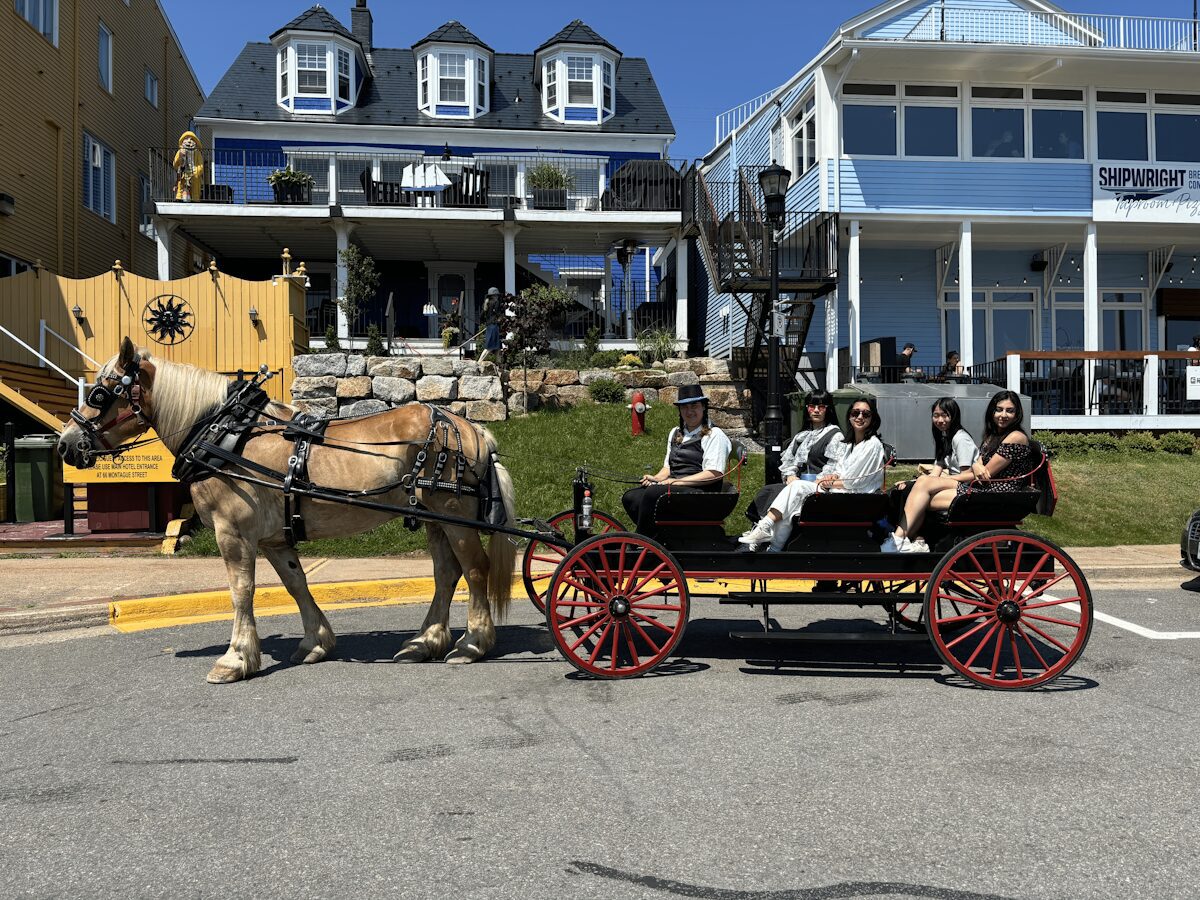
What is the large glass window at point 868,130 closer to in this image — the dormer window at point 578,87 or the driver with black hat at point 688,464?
the dormer window at point 578,87

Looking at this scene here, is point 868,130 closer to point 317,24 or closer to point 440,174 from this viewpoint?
point 440,174

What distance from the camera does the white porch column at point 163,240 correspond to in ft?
70.5

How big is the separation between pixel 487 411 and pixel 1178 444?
12.4 meters

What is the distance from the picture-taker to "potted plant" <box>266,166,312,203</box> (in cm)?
2180

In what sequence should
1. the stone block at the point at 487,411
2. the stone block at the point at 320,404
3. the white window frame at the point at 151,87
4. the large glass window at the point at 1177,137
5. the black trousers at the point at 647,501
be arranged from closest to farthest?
the black trousers at the point at 647,501 < the stone block at the point at 487,411 < the stone block at the point at 320,404 < the large glass window at the point at 1177,137 < the white window frame at the point at 151,87

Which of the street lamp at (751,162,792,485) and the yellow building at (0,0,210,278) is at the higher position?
the yellow building at (0,0,210,278)

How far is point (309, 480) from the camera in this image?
6133mm

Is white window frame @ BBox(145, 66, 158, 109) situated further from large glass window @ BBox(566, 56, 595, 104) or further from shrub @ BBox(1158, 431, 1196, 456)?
shrub @ BBox(1158, 431, 1196, 456)

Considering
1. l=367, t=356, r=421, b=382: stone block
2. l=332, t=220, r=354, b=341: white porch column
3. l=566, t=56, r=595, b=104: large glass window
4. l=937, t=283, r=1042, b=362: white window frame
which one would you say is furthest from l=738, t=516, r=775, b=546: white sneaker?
l=566, t=56, r=595, b=104: large glass window

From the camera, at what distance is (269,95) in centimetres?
2584

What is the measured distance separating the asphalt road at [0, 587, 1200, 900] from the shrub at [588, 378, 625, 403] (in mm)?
11237

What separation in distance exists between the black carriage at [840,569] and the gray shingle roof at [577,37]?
78.1 feet

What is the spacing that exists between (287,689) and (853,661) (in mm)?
3707

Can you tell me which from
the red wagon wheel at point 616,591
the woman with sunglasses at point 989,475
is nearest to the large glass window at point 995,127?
the woman with sunglasses at point 989,475
